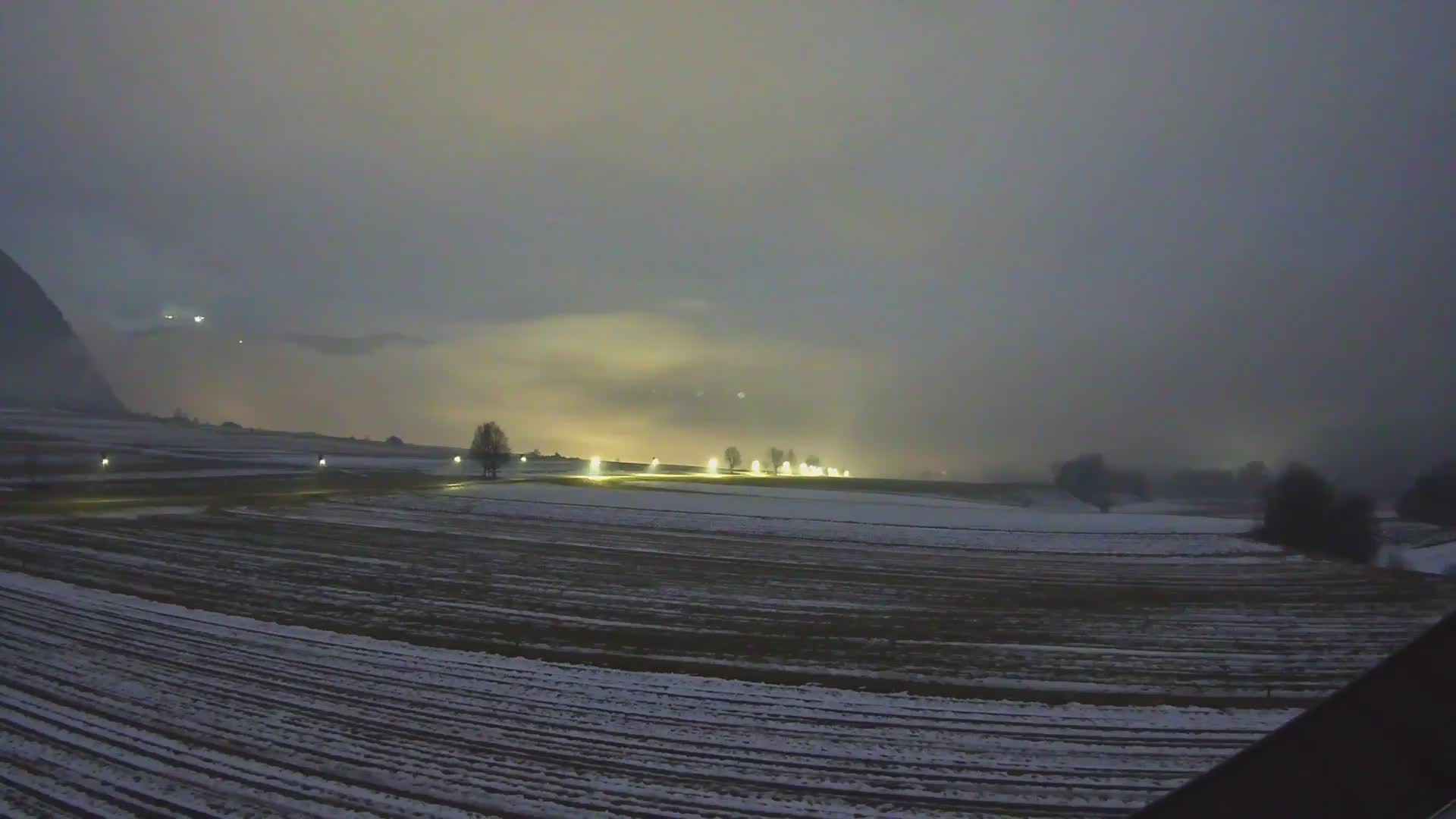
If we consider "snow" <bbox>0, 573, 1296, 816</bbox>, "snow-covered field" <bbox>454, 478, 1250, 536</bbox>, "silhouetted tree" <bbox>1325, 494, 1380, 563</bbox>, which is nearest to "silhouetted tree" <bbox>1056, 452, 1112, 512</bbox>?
"snow-covered field" <bbox>454, 478, 1250, 536</bbox>

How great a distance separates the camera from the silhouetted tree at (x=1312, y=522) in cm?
3136

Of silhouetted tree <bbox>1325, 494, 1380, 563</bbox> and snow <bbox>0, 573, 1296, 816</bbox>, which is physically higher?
silhouetted tree <bbox>1325, 494, 1380, 563</bbox>

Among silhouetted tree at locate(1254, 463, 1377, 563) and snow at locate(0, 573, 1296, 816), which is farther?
silhouetted tree at locate(1254, 463, 1377, 563)

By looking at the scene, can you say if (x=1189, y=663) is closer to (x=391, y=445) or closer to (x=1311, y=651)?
(x=1311, y=651)

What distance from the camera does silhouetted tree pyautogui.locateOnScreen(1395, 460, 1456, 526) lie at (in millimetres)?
20062

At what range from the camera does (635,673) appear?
13289mm

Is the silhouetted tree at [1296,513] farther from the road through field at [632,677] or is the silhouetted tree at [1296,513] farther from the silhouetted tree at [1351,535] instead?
the road through field at [632,677]

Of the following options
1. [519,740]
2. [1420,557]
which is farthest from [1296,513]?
[519,740]

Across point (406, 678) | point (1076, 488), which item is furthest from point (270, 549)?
point (1076, 488)

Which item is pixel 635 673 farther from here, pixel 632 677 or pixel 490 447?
pixel 490 447

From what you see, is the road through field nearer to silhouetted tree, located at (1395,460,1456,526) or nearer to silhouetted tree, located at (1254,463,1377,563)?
silhouetted tree, located at (1395,460,1456,526)

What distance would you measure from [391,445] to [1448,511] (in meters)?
167

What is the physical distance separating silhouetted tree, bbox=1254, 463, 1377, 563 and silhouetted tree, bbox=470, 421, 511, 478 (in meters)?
66.7

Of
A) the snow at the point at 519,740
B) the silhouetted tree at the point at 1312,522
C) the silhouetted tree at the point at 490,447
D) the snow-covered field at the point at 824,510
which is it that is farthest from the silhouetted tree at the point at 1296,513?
the silhouetted tree at the point at 490,447
